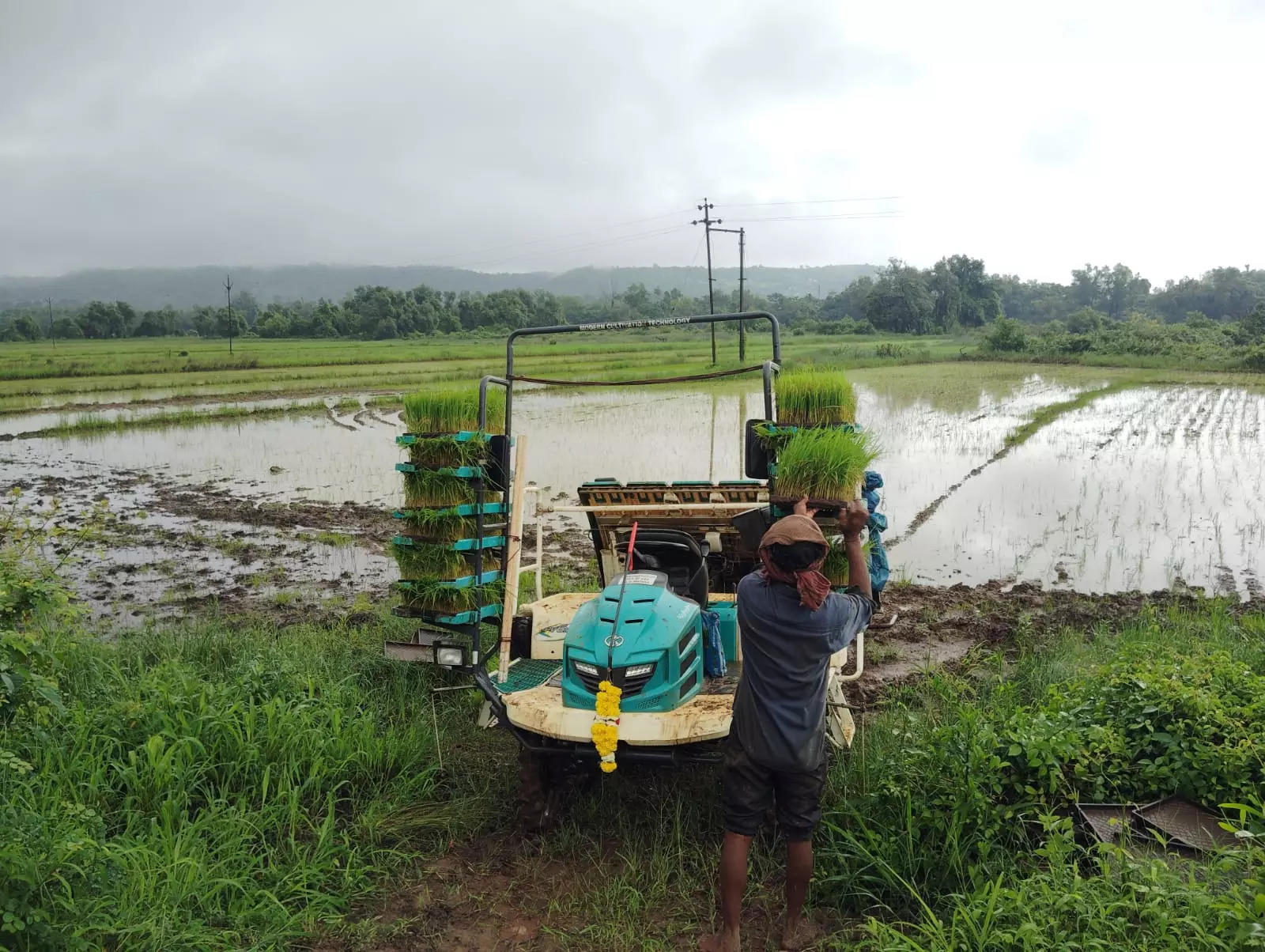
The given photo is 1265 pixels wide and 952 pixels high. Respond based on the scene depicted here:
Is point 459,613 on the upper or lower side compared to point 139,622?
upper

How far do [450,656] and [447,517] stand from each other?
85 cm

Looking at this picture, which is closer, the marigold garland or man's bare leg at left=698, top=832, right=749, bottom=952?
man's bare leg at left=698, top=832, right=749, bottom=952

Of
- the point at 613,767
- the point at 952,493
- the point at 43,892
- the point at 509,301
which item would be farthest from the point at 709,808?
the point at 509,301

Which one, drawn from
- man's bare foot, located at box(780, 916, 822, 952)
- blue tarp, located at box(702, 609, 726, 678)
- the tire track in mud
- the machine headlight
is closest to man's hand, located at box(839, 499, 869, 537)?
blue tarp, located at box(702, 609, 726, 678)

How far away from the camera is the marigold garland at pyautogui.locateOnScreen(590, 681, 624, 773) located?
348cm

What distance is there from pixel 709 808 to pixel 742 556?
62.3 inches

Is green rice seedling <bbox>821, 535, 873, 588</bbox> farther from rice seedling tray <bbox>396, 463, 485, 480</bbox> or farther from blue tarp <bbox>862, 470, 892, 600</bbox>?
rice seedling tray <bbox>396, 463, 485, 480</bbox>

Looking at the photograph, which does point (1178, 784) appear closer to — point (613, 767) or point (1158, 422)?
point (613, 767)

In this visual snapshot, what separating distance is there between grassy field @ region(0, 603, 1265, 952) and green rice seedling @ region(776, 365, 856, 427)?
5.64 ft

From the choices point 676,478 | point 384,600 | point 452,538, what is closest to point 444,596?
point 452,538

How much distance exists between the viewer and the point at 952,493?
12086 mm

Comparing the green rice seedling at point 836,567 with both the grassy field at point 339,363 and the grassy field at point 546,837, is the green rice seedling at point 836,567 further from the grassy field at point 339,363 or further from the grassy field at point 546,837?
the grassy field at point 339,363

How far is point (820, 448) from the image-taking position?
449 cm

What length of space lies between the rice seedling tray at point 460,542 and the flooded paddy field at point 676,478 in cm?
307
